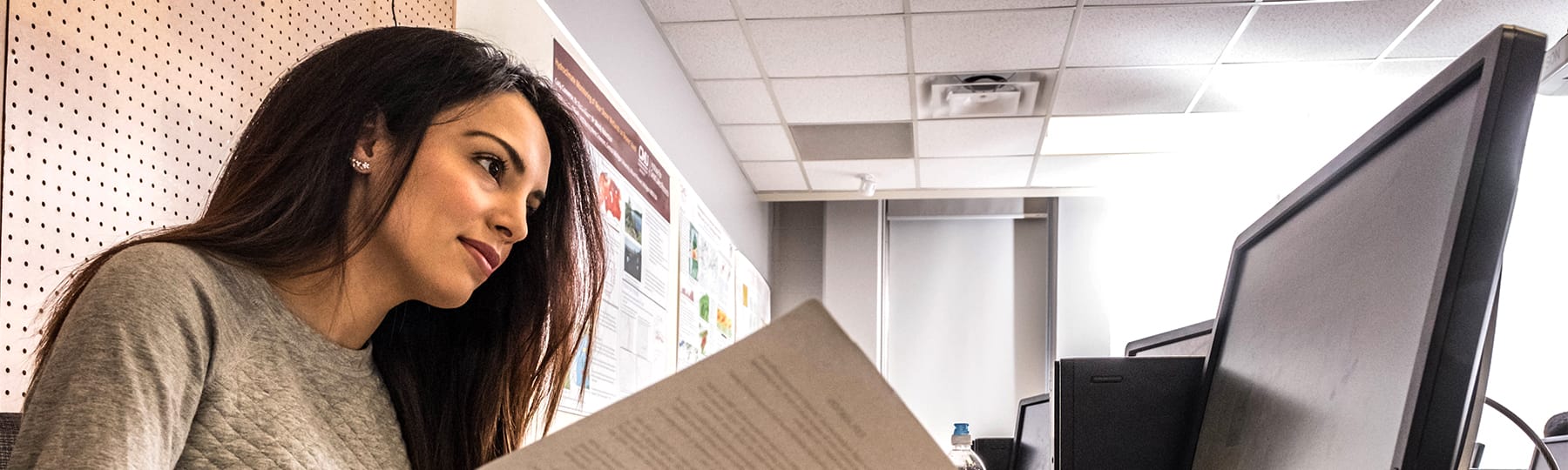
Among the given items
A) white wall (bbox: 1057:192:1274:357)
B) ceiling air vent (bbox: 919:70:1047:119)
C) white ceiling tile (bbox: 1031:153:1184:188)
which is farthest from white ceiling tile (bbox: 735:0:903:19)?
white wall (bbox: 1057:192:1274:357)

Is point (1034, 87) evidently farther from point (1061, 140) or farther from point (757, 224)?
point (757, 224)

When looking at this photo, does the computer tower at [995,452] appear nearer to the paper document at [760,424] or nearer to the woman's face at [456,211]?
the woman's face at [456,211]

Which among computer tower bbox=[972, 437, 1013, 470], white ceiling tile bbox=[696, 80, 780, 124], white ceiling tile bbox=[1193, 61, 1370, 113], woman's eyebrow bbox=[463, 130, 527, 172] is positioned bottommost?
computer tower bbox=[972, 437, 1013, 470]

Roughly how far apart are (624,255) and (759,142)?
178cm

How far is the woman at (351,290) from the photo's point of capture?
0.71 meters

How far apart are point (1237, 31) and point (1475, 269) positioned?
3.05 m

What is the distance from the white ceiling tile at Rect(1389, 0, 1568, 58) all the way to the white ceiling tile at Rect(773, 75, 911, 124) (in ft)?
5.17

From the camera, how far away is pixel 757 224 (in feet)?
17.9

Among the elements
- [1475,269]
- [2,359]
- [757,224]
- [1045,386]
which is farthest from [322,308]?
[1045,386]

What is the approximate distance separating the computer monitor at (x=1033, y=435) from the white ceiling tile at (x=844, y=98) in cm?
157

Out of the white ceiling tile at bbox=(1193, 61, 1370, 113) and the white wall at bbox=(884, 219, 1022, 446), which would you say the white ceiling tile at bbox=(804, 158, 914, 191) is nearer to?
the white wall at bbox=(884, 219, 1022, 446)

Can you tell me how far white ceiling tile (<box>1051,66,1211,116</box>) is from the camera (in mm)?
3799

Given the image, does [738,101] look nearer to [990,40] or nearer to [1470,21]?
[990,40]

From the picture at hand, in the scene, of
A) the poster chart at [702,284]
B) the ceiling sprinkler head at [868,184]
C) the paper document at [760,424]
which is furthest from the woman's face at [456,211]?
the ceiling sprinkler head at [868,184]
